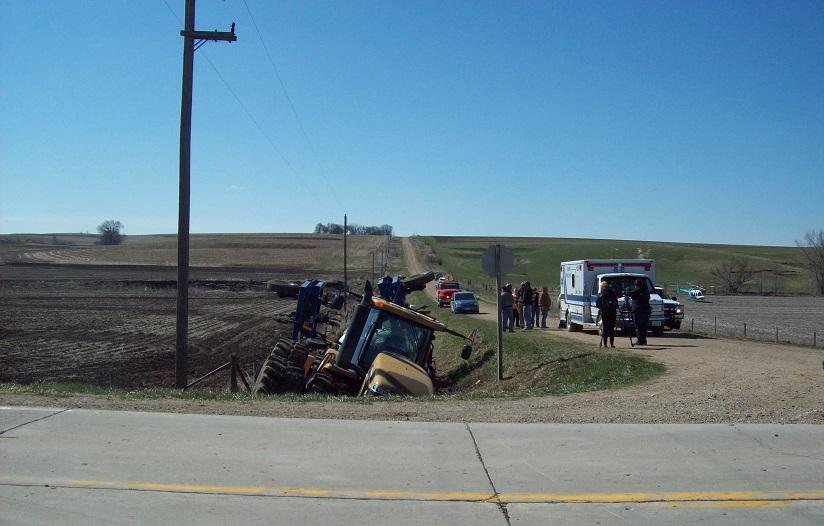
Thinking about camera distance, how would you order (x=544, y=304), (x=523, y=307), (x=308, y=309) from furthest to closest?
(x=544, y=304) < (x=523, y=307) < (x=308, y=309)

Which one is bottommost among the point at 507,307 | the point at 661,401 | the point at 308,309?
the point at 661,401

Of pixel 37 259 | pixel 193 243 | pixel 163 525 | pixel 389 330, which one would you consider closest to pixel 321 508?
pixel 163 525

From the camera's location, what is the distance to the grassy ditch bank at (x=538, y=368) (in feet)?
42.1

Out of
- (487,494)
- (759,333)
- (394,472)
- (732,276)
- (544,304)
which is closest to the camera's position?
(487,494)

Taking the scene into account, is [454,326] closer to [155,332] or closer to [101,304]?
[155,332]

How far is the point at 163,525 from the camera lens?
200 inches

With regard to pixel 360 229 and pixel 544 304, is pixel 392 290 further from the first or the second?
pixel 360 229

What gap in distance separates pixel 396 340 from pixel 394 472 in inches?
254

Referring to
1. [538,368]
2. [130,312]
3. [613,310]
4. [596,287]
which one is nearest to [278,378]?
[538,368]

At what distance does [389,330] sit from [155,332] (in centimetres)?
1965

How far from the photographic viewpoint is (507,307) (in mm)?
25078

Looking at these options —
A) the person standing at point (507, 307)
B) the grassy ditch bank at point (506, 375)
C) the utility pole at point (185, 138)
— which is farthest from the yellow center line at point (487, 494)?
the person standing at point (507, 307)

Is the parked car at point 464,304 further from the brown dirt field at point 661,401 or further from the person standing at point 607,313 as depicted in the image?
the person standing at point 607,313

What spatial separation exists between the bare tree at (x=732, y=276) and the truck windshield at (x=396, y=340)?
71.8 meters
